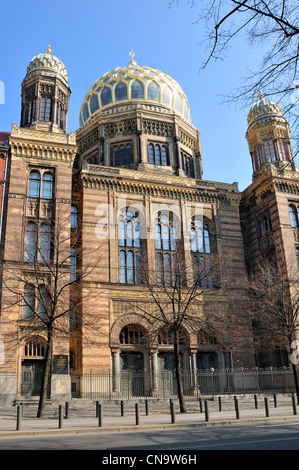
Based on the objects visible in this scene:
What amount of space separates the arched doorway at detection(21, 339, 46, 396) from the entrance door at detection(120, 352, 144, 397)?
5.42m

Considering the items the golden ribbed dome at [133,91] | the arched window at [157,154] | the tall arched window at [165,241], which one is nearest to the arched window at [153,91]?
the golden ribbed dome at [133,91]

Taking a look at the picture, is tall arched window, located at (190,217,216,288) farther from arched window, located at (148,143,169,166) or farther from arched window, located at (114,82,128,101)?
arched window, located at (114,82,128,101)

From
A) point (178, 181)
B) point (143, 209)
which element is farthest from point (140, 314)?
point (178, 181)

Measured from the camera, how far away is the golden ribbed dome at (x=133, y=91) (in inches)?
1716

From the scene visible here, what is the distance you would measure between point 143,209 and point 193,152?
13.9m

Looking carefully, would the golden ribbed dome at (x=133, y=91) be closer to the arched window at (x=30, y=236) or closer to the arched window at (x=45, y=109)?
the arched window at (x=45, y=109)

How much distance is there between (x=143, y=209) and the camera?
33.8 m

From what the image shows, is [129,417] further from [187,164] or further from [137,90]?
[137,90]

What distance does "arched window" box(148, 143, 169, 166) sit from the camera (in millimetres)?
41281

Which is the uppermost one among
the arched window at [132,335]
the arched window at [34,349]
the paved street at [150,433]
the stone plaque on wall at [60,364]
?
the arched window at [132,335]

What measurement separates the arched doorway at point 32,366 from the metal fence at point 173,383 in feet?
7.09

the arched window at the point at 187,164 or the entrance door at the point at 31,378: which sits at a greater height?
the arched window at the point at 187,164

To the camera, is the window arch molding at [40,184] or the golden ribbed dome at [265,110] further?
the golden ribbed dome at [265,110]

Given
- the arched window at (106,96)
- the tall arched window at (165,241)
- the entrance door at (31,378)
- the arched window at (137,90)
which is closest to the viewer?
the entrance door at (31,378)
